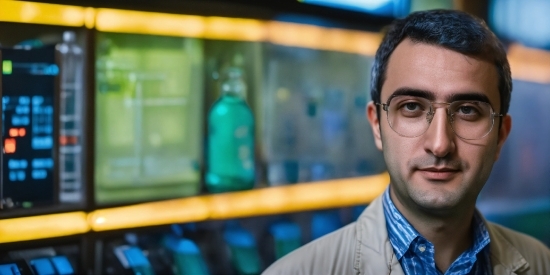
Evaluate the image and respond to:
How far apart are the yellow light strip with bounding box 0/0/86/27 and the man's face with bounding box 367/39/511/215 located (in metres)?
0.81

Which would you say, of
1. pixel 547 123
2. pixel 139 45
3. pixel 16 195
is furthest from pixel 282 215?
pixel 547 123

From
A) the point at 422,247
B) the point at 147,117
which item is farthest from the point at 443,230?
the point at 147,117

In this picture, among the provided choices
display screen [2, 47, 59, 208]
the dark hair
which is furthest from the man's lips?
display screen [2, 47, 59, 208]

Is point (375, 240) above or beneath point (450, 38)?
beneath

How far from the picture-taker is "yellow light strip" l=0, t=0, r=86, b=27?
5.22ft

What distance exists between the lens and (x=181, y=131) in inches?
79.3

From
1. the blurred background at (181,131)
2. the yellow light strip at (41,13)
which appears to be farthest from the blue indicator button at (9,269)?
the yellow light strip at (41,13)

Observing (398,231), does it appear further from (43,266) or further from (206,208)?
(43,266)

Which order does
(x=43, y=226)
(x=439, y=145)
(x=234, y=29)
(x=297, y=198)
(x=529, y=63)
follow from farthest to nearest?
(x=529, y=63)
(x=297, y=198)
(x=234, y=29)
(x=43, y=226)
(x=439, y=145)

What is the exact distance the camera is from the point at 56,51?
168 centimetres

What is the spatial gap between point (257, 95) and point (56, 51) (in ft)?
2.37

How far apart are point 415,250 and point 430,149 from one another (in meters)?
0.23

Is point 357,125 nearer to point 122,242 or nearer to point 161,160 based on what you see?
point 161,160

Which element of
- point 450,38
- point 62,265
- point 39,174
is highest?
point 450,38
